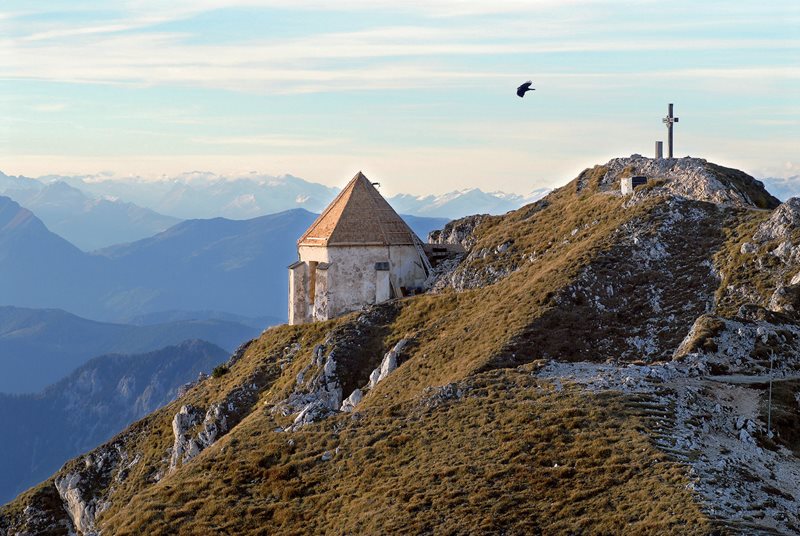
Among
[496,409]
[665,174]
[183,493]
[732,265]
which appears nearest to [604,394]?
[496,409]

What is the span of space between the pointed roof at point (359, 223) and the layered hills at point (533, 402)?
405 centimetres

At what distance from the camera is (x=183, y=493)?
4250 centimetres

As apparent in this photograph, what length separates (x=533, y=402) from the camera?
128 ft

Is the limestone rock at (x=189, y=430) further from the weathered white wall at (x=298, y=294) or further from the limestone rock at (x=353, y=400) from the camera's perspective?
the weathered white wall at (x=298, y=294)

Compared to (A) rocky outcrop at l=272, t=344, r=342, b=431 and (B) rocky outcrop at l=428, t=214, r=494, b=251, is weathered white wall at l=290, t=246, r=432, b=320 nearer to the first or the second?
(B) rocky outcrop at l=428, t=214, r=494, b=251

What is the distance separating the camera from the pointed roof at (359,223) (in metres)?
71.8

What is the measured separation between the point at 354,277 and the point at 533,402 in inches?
1305

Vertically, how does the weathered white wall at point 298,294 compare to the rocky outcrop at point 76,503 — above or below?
above

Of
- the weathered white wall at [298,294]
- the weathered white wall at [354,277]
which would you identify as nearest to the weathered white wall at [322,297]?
the weathered white wall at [354,277]

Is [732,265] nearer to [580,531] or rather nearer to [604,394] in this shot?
[604,394]

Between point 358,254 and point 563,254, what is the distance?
14.7 m

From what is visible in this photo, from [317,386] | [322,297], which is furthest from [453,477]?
[322,297]

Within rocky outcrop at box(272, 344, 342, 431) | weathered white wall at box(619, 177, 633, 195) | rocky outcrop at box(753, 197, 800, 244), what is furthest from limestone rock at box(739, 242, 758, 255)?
rocky outcrop at box(272, 344, 342, 431)

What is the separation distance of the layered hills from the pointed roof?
4.05 meters
